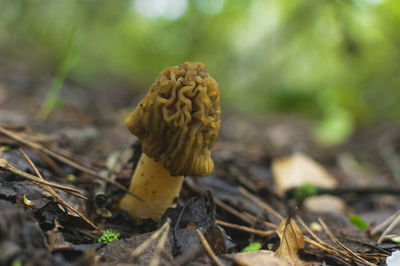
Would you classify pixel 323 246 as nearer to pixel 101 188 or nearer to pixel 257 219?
pixel 257 219

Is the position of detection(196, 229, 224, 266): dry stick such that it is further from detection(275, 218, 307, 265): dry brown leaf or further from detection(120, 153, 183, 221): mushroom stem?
detection(120, 153, 183, 221): mushroom stem

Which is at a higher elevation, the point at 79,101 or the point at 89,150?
the point at 79,101

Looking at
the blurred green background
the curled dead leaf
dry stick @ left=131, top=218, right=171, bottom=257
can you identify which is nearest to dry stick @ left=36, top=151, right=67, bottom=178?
the curled dead leaf

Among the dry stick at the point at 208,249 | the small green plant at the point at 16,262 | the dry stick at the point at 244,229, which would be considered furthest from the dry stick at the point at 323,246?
the small green plant at the point at 16,262

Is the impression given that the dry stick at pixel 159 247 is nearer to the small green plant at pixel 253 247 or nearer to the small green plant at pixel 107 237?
the small green plant at pixel 107 237

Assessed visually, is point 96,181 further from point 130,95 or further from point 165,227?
point 130,95

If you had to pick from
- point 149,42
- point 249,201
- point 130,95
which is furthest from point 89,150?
point 149,42
